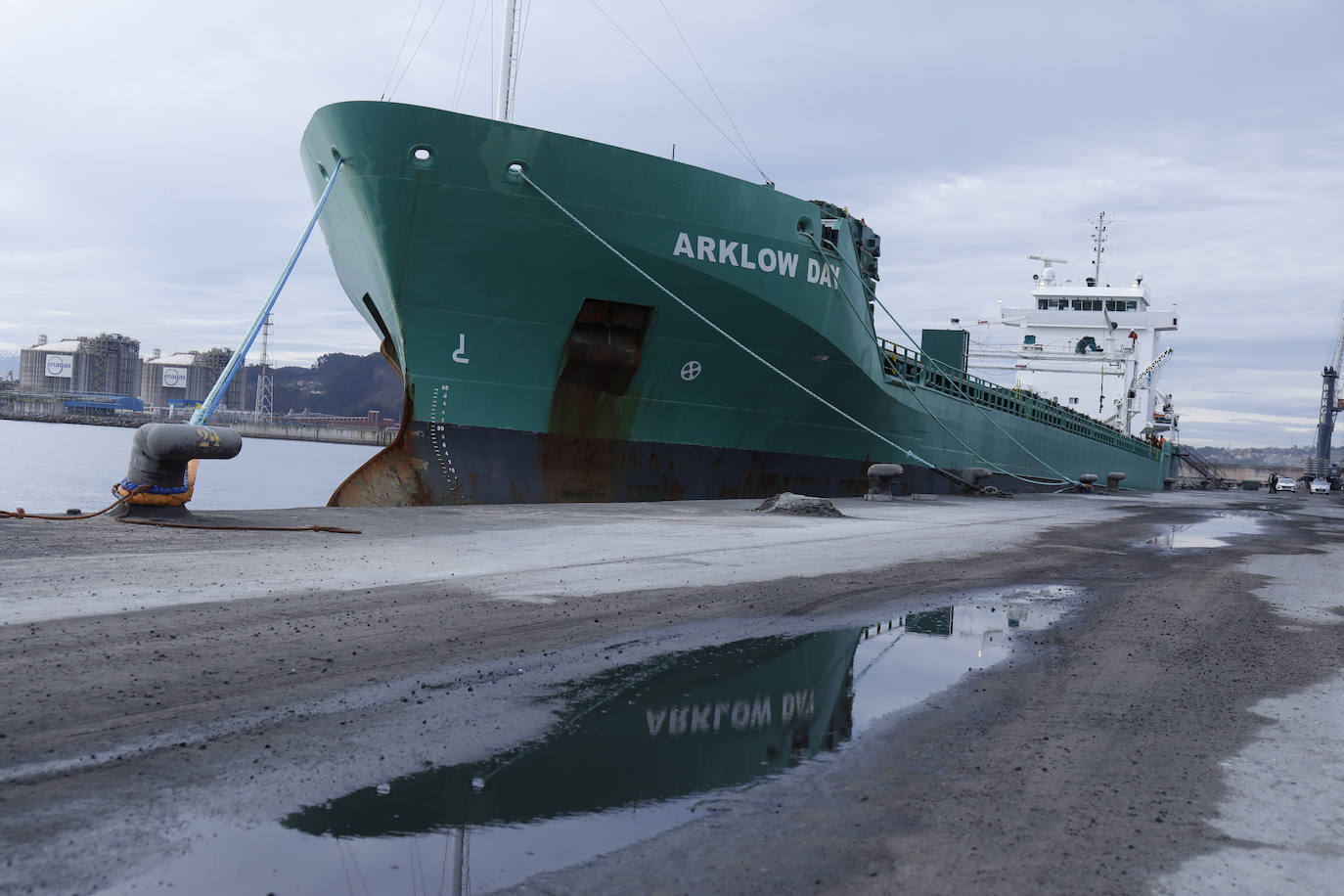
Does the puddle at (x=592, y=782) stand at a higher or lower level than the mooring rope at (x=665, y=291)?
lower

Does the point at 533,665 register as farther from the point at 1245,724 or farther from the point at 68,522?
the point at 68,522

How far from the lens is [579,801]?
235 centimetres

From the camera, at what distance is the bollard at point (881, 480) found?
15633mm

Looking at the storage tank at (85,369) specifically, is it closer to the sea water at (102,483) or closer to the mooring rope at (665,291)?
the sea water at (102,483)

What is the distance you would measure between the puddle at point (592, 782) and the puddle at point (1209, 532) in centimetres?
773

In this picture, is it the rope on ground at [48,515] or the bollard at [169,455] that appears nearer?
the rope on ground at [48,515]

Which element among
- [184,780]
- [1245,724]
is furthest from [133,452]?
[1245,724]

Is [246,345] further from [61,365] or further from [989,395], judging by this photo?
[61,365]

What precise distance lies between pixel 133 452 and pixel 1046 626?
7.40 meters

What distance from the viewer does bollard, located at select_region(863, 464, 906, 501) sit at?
15.6 meters

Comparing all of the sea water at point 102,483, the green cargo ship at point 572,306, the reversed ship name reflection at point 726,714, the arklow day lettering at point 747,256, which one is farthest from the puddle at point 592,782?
the sea water at point 102,483

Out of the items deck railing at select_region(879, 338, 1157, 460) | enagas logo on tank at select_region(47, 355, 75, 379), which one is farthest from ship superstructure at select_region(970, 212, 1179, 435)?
enagas logo on tank at select_region(47, 355, 75, 379)

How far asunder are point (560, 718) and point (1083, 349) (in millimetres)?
39455

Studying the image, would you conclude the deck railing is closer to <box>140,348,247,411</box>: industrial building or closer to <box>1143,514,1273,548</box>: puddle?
<box>1143,514,1273,548</box>: puddle
